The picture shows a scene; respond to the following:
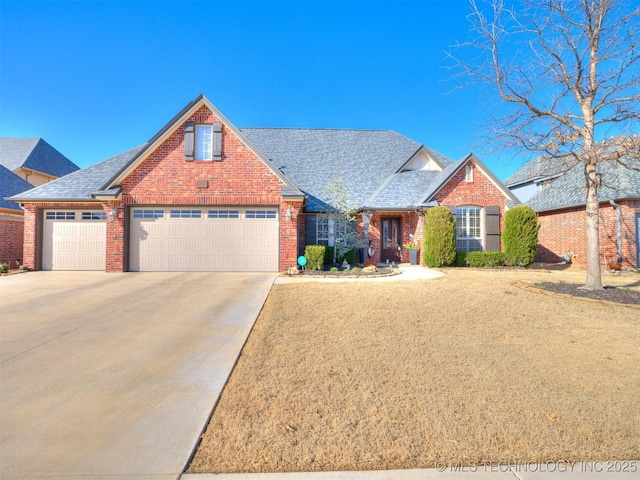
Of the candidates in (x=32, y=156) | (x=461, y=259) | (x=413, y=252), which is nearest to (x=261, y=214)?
(x=413, y=252)

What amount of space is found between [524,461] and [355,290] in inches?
253

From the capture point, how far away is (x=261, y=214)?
12844 millimetres

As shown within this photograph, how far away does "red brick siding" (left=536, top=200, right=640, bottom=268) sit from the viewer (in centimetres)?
1344

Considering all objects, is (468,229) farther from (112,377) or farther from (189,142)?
(112,377)

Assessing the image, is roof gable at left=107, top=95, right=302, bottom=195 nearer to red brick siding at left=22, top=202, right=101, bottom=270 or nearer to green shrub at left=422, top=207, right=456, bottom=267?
red brick siding at left=22, top=202, right=101, bottom=270

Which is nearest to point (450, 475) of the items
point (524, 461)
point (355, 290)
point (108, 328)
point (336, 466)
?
point (524, 461)

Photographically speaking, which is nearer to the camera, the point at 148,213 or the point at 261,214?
the point at 148,213

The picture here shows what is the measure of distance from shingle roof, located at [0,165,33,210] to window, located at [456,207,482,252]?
2024cm

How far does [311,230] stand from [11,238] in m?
13.6

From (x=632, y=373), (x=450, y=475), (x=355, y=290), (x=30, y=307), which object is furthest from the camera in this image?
(x=355, y=290)

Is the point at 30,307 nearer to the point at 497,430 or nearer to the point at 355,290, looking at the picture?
the point at 355,290

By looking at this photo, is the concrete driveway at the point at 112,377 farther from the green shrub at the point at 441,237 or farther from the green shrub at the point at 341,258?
the green shrub at the point at 441,237

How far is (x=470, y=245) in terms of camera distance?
1523 centimetres

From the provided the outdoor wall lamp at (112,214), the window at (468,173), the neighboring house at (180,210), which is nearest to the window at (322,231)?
the neighboring house at (180,210)
